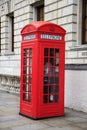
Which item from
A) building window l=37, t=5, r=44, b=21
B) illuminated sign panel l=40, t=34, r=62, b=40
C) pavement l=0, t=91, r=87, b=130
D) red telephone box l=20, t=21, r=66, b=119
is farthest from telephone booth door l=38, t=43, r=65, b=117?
building window l=37, t=5, r=44, b=21

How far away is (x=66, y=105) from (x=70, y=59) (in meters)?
1.64

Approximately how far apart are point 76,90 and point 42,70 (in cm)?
216

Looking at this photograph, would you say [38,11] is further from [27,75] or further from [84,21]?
[27,75]

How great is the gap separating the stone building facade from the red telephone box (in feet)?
4.24

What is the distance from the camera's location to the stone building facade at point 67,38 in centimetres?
1129

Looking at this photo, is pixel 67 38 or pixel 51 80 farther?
pixel 67 38

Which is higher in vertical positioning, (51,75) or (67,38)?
(67,38)

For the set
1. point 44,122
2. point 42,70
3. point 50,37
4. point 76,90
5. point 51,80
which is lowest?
point 44,122

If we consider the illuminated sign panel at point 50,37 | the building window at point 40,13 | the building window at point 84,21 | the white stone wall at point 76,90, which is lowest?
the white stone wall at point 76,90

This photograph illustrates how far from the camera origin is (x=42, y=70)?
971 centimetres

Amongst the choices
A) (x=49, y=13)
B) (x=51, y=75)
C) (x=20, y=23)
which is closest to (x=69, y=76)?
(x=51, y=75)

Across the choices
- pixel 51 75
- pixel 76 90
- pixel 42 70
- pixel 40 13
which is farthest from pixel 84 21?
pixel 40 13

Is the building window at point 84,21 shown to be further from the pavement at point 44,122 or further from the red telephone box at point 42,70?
the pavement at point 44,122

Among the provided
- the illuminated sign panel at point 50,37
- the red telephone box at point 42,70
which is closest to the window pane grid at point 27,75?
the red telephone box at point 42,70
